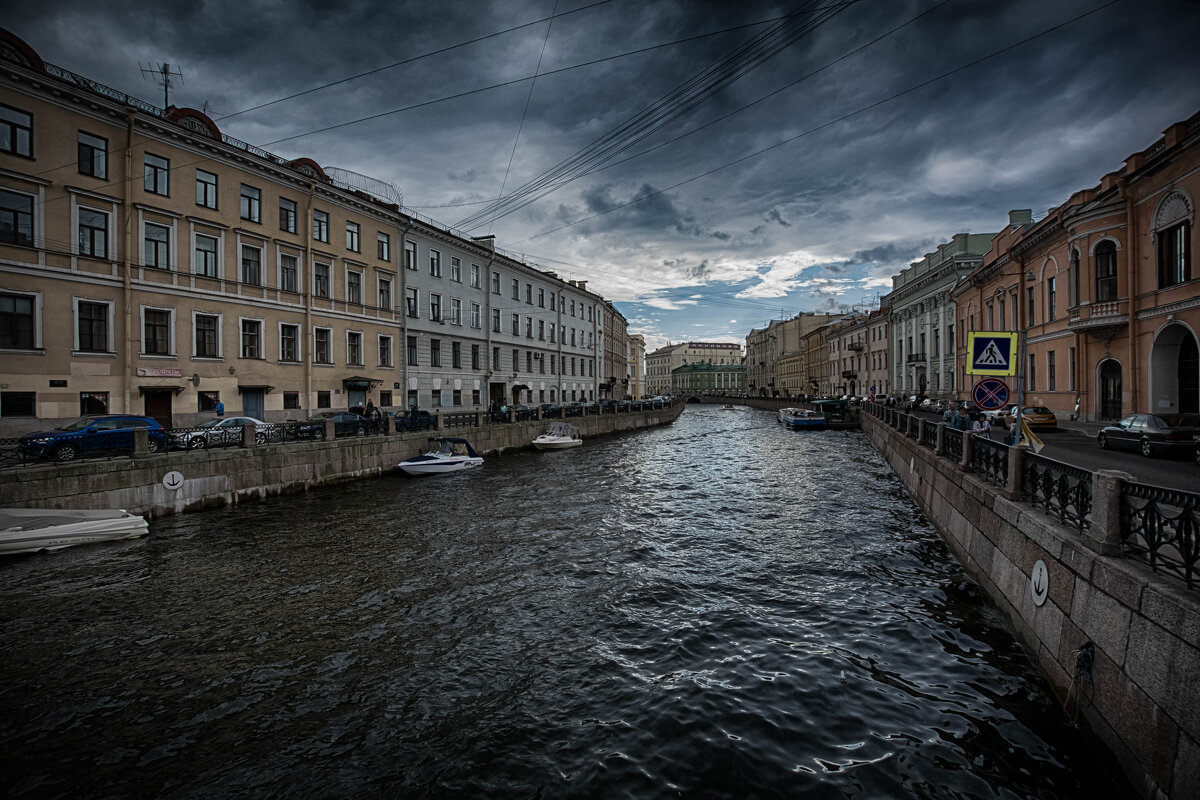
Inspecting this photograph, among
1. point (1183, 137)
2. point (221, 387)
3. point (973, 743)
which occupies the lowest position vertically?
point (973, 743)

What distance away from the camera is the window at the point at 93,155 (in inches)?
745

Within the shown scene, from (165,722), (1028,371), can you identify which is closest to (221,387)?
(165,722)

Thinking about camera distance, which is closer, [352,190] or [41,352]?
[41,352]

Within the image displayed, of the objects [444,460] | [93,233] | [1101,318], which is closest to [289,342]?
[93,233]

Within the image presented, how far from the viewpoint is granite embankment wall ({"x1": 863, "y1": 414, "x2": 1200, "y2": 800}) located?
3551mm

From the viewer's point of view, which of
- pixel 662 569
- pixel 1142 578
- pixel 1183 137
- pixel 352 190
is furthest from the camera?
pixel 352 190

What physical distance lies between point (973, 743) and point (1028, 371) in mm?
32698

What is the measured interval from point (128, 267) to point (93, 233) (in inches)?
55.4

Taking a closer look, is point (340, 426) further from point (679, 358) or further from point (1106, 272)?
point (679, 358)

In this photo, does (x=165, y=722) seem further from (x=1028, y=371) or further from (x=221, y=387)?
(x=1028, y=371)

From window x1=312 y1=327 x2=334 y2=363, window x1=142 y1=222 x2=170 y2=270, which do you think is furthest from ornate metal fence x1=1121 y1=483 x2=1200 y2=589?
Answer: window x1=312 y1=327 x2=334 y2=363

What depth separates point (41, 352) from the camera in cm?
1758

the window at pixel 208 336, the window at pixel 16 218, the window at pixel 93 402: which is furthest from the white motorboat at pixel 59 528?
the window at pixel 208 336

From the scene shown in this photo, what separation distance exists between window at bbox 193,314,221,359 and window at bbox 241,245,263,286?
7.50 feet
